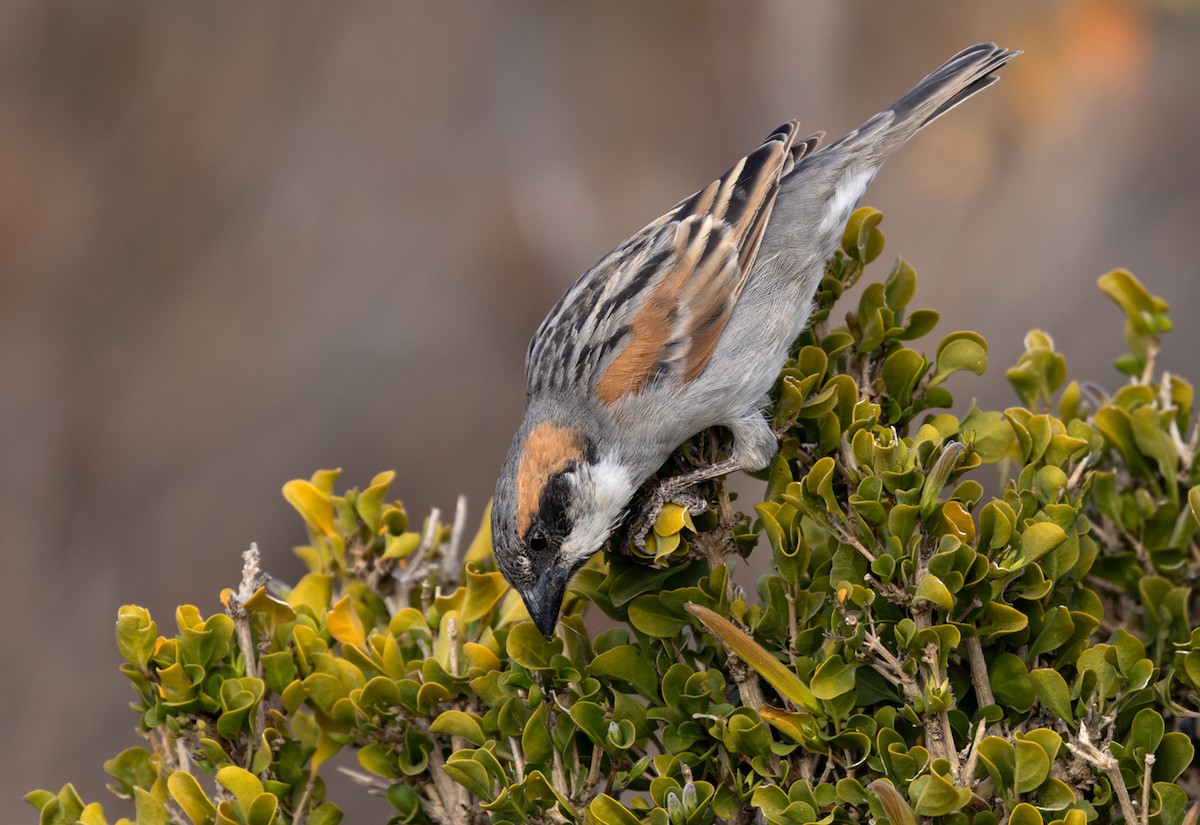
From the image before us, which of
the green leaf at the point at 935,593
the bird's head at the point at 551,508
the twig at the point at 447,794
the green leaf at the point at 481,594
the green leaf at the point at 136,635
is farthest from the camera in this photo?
the bird's head at the point at 551,508

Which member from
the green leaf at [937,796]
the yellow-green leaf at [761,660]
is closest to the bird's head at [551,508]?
the yellow-green leaf at [761,660]

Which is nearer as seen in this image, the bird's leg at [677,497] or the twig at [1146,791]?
the twig at [1146,791]

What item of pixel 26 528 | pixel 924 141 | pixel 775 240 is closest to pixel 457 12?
pixel 924 141

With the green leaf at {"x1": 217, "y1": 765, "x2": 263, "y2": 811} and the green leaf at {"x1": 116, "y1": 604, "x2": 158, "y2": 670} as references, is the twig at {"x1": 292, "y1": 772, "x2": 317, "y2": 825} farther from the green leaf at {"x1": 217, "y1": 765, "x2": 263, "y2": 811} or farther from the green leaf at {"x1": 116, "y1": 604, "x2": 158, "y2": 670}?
the green leaf at {"x1": 116, "y1": 604, "x2": 158, "y2": 670}

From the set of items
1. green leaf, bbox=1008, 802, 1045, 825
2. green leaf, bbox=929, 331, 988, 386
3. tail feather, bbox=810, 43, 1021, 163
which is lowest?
green leaf, bbox=1008, 802, 1045, 825

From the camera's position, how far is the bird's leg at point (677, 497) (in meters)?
2.24

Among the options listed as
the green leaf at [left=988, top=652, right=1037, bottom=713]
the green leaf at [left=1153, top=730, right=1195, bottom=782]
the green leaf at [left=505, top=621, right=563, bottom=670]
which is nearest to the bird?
the green leaf at [left=505, top=621, right=563, bottom=670]

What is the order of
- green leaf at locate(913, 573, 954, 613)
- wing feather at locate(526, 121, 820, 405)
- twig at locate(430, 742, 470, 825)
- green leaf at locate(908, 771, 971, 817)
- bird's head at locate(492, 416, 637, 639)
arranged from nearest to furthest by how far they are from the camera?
green leaf at locate(908, 771, 971, 817) < green leaf at locate(913, 573, 954, 613) < twig at locate(430, 742, 470, 825) < bird's head at locate(492, 416, 637, 639) < wing feather at locate(526, 121, 820, 405)

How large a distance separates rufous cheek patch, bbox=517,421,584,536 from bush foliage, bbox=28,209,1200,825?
21 centimetres

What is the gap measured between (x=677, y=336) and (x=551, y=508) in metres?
0.61

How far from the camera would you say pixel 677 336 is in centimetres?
294

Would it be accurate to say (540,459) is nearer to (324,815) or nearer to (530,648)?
(530,648)

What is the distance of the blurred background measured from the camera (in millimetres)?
6000

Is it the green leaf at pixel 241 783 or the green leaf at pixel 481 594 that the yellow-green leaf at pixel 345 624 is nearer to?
the green leaf at pixel 481 594
